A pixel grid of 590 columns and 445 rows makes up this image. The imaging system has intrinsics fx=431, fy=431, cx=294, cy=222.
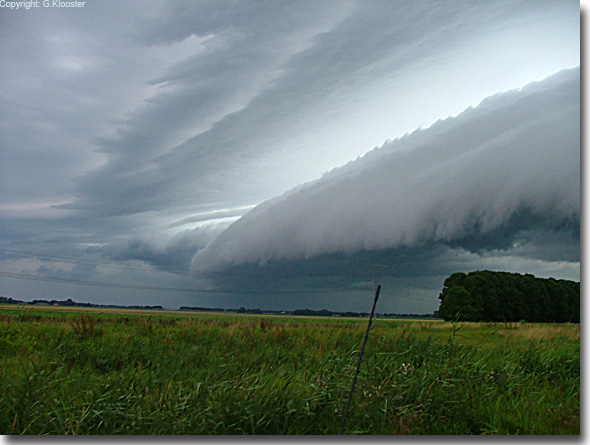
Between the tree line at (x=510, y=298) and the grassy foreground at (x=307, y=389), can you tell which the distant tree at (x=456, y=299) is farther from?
the grassy foreground at (x=307, y=389)

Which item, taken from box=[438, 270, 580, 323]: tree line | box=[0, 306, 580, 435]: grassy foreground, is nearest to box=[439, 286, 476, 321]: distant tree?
box=[438, 270, 580, 323]: tree line

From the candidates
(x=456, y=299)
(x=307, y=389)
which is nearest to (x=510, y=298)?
(x=456, y=299)

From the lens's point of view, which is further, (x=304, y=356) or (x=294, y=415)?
(x=304, y=356)

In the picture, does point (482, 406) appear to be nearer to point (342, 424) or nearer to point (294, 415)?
point (342, 424)

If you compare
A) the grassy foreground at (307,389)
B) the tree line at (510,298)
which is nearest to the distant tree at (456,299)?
the tree line at (510,298)

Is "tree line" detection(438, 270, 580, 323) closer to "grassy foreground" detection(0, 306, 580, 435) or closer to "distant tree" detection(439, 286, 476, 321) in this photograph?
"distant tree" detection(439, 286, 476, 321)

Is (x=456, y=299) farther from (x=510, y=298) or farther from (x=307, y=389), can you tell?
(x=307, y=389)

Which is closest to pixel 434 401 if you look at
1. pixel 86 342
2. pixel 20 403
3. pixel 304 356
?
pixel 304 356

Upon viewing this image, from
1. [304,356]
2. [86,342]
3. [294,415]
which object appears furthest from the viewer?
[86,342]
